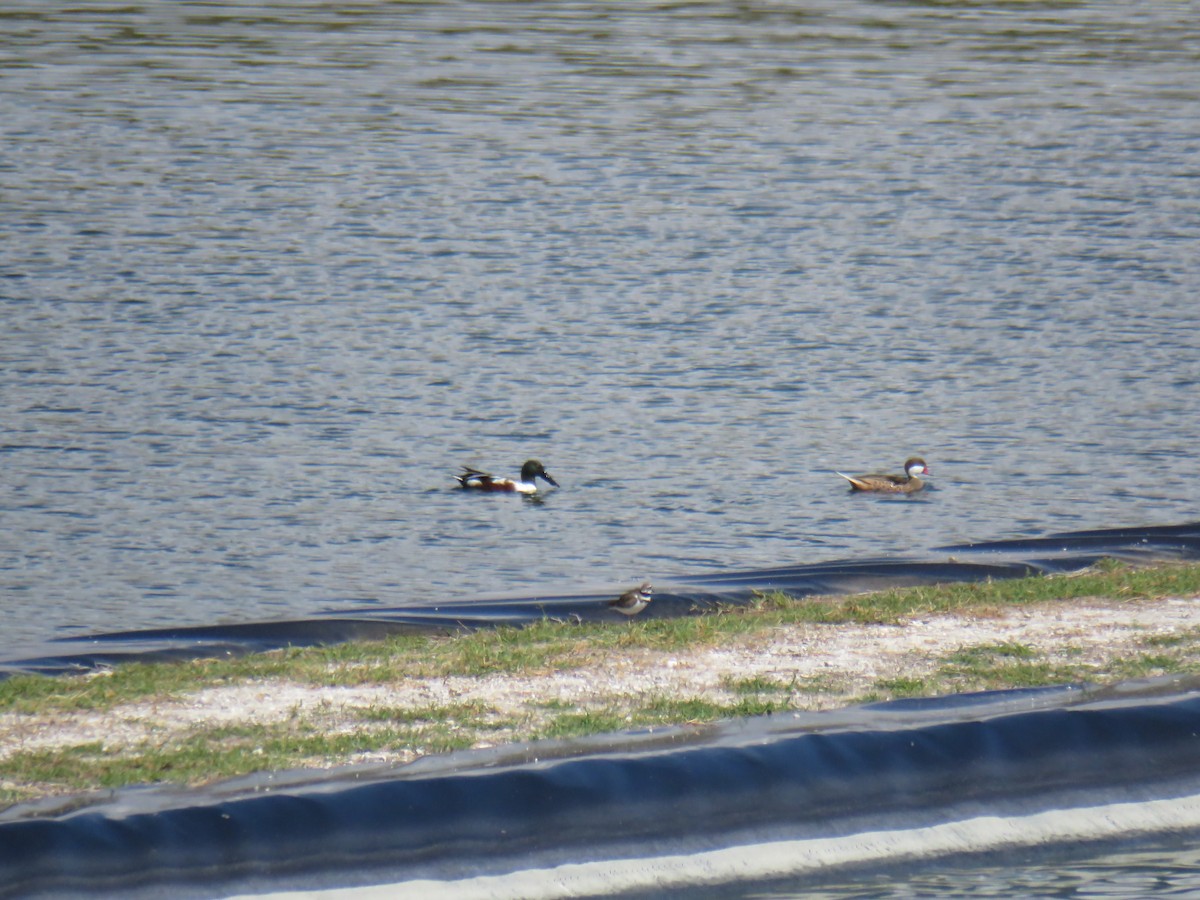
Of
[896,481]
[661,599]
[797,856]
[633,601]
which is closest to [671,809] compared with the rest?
[797,856]

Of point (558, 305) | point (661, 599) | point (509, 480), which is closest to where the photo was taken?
point (661, 599)

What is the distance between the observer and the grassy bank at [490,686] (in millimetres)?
7125

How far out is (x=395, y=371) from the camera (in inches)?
765

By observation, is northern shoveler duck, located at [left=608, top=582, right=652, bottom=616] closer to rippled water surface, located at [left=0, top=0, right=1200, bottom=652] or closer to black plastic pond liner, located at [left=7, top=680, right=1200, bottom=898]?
rippled water surface, located at [left=0, top=0, right=1200, bottom=652]

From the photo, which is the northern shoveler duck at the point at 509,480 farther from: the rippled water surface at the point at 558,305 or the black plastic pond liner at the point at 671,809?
the black plastic pond liner at the point at 671,809

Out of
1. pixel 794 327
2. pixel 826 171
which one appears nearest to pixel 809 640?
pixel 794 327

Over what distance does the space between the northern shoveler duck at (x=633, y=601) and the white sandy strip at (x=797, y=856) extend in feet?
10.7

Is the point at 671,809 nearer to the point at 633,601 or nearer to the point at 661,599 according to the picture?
the point at 633,601

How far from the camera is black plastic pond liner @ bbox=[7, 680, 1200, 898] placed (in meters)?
6.43

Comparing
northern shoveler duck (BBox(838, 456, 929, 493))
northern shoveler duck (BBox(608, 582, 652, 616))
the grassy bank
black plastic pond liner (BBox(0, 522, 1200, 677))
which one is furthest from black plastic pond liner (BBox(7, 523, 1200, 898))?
northern shoveler duck (BBox(838, 456, 929, 493))

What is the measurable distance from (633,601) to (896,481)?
212 inches

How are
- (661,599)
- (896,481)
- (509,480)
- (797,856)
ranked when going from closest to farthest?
(797,856) → (661,599) → (896,481) → (509,480)

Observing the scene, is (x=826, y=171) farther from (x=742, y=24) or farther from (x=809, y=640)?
(x=809, y=640)

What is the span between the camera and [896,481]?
15312mm
